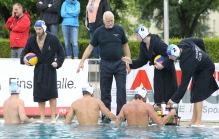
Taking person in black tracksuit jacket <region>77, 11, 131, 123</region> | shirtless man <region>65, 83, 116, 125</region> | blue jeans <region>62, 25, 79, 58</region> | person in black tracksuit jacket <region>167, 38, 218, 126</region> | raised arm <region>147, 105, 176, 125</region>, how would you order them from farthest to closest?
blue jeans <region>62, 25, 79, 58</region>
person in black tracksuit jacket <region>77, 11, 131, 123</region>
shirtless man <region>65, 83, 116, 125</region>
person in black tracksuit jacket <region>167, 38, 218, 126</region>
raised arm <region>147, 105, 176, 125</region>

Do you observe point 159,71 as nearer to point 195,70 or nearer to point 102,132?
point 195,70

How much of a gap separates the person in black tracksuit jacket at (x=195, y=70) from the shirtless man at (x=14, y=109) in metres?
3.12

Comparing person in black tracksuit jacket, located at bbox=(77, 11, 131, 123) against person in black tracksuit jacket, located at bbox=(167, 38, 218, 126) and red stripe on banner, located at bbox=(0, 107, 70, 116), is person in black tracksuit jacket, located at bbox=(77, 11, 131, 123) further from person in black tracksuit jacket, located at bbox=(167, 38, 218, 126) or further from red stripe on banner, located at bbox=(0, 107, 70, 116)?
red stripe on banner, located at bbox=(0, 107, 70, 116)

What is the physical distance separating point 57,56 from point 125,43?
1546 millimetres

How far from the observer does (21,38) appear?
58.2ft

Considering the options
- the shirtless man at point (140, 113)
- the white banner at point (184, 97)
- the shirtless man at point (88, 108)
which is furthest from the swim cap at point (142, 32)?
the white banner at point (184, 97)

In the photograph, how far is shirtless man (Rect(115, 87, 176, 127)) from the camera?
1336cm

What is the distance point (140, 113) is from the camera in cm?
1341

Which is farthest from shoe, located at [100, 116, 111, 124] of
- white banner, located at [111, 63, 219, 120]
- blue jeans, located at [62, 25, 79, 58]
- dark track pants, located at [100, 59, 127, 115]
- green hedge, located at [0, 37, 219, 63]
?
green hedge, located at [0, 37, 219, 63]

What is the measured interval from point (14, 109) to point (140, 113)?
282 centimetres

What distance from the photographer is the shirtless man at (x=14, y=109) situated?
1438 cm

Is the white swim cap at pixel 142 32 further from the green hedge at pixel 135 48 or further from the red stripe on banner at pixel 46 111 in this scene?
the green hedge at pixel 135 48

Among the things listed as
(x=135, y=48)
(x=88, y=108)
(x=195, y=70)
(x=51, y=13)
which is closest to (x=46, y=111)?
(x=51, y=13)

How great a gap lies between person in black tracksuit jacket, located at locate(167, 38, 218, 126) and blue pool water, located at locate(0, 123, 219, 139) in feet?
2.03
